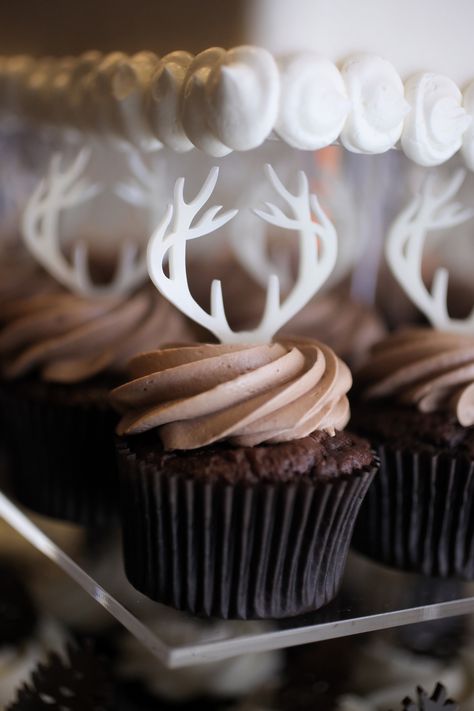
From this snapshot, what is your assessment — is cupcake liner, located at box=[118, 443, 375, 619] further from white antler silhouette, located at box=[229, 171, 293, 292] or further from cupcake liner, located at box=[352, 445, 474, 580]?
white antler silhouette, located at box=[229, 171, 293, 292]

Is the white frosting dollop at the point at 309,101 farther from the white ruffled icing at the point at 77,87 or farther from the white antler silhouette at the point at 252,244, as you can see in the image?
the white antler silhouette at the point at 252,244

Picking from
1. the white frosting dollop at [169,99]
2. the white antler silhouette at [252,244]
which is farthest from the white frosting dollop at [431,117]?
the white antler silhouette at [252,244]

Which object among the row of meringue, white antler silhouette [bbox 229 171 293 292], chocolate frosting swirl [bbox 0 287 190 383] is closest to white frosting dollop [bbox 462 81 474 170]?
the row of meringue

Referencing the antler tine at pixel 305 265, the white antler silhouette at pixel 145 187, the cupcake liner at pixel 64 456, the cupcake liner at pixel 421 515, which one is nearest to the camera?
the antler tine at pixel 305 265

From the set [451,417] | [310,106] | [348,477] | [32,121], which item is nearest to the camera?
[310,106]

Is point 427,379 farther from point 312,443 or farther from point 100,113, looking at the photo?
point 100,113

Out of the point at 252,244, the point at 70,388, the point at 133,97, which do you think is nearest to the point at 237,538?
the point at 70,388

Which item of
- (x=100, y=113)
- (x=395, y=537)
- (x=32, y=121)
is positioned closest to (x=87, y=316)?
Result: (x=100, y=113)
